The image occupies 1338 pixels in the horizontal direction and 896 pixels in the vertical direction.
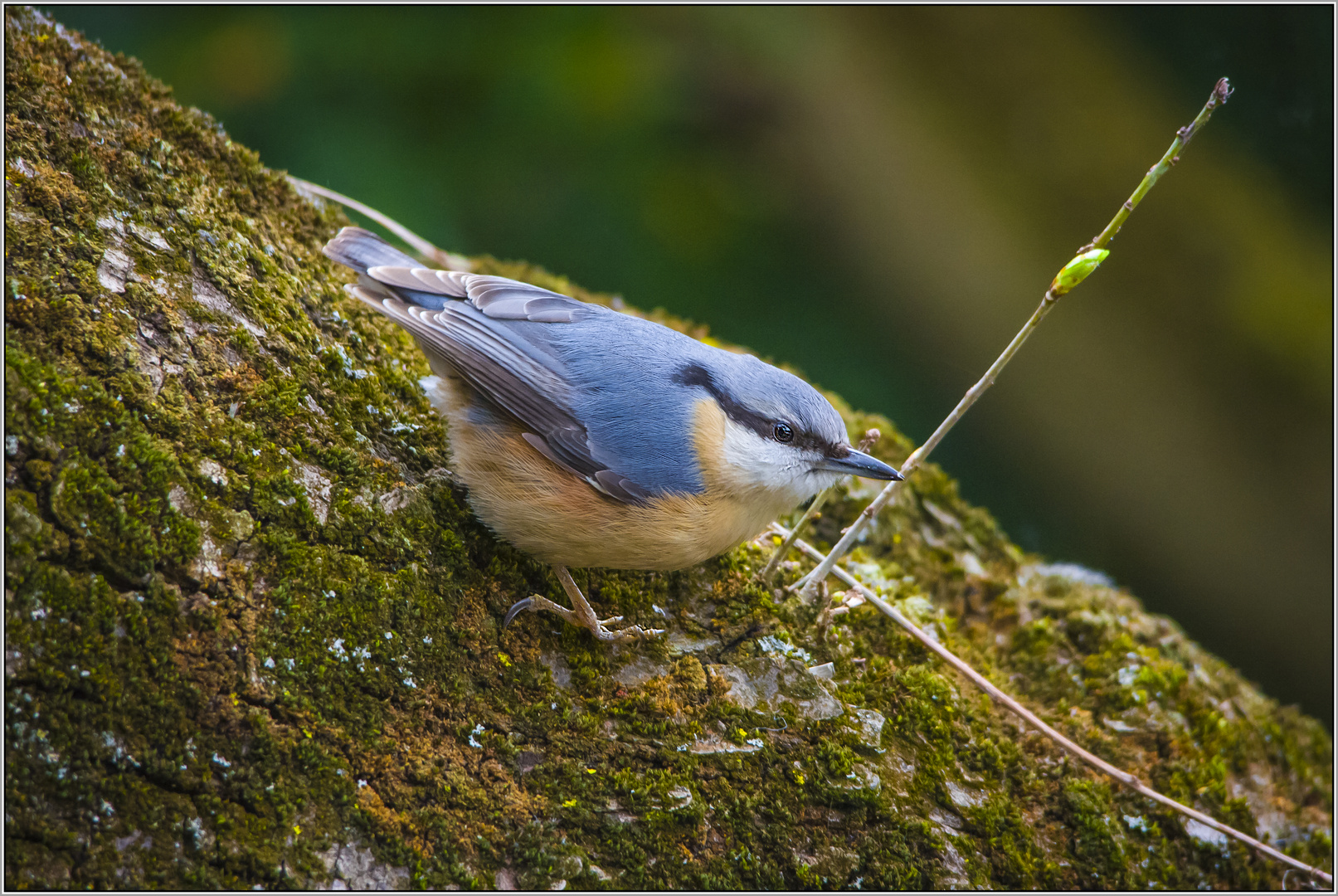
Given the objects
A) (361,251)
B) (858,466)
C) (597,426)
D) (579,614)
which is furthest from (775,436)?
(361,251)

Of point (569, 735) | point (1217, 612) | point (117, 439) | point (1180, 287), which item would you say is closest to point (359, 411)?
point (117, 439)

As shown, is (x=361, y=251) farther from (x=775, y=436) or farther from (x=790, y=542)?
(x=790, y=542)

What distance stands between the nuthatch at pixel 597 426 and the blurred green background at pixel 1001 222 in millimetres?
1528

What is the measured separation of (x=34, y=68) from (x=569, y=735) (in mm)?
1735

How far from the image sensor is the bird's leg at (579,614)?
1.80m

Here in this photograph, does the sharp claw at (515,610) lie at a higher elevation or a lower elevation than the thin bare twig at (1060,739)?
lower

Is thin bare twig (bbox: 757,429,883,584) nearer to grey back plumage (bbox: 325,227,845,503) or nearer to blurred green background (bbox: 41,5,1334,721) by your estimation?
grey back plumage (bbox: 325,227,845,503)

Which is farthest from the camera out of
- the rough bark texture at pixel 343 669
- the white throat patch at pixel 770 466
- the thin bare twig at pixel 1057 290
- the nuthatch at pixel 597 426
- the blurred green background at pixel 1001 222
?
the blurred green background at pixel 1001 222

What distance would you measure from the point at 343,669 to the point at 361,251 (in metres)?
1.07

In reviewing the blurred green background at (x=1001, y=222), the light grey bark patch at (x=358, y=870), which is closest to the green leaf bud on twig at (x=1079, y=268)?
the light grey bark patch at (x=358, y=870)

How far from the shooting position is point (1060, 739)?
6.51ft

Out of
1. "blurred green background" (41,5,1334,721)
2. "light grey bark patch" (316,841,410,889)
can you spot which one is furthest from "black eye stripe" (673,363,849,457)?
"blurred green background" (41,5,1334,721)

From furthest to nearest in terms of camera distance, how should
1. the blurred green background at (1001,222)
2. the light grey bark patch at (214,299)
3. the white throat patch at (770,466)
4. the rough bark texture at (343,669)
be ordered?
the blurred green background at (1001,222), the white throat patch at (770,466), the light grey bark patch at (214,299), the rough bark texture at (343,669)

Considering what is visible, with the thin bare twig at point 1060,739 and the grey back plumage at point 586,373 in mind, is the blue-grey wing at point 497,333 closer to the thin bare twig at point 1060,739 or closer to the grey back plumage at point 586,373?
the grey back plumage at point 586,373
